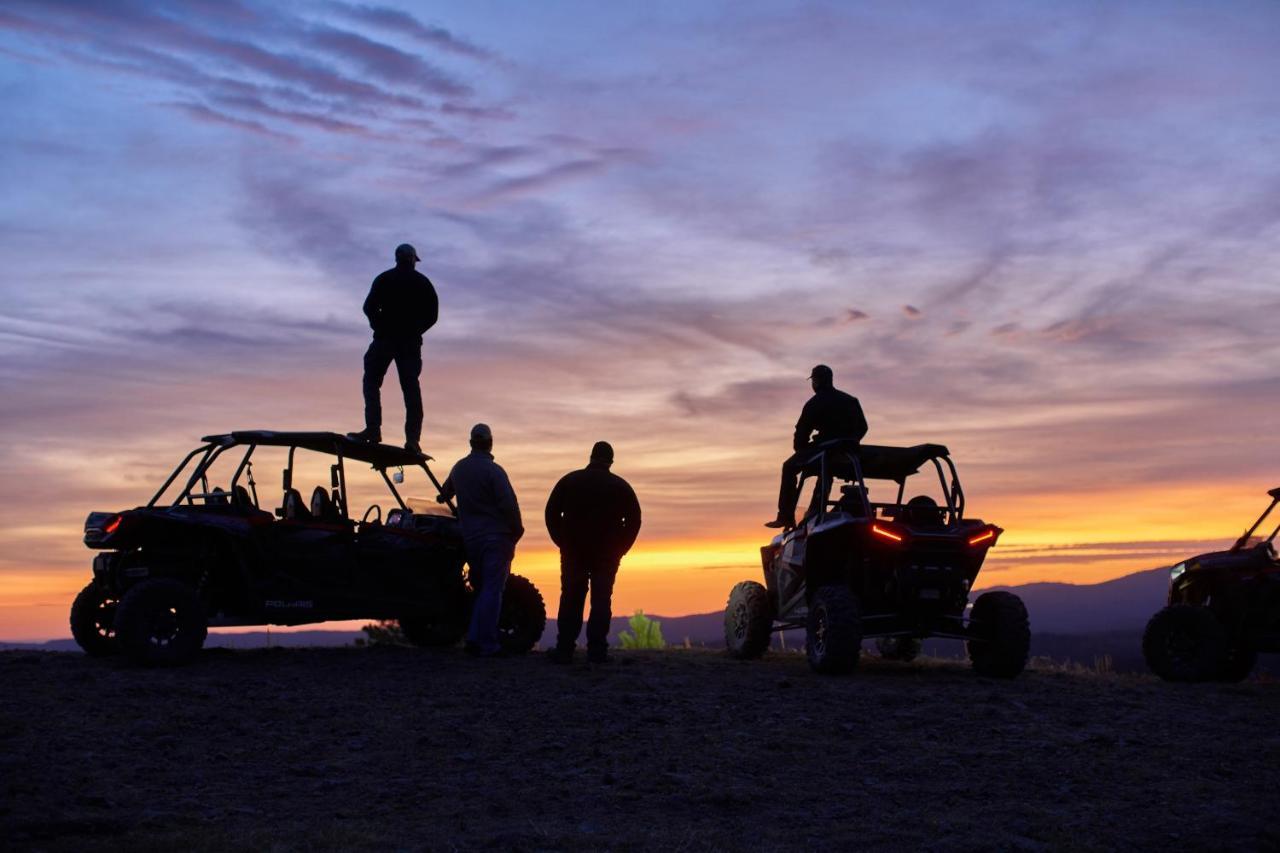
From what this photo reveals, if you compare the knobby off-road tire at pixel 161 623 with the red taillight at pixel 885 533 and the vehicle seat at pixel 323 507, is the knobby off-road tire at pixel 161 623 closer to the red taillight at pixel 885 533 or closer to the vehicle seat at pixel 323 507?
the vehicle seat at pixel 323 507

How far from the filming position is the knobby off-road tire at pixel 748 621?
16.8 m

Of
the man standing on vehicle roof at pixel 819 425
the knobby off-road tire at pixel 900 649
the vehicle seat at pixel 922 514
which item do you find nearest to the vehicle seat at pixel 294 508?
the man standing on vehicle roof at pixel 819 425

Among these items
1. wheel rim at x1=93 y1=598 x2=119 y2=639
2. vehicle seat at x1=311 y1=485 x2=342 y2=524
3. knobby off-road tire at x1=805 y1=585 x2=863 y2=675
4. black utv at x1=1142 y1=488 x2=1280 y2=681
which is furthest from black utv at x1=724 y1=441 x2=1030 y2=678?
wheel rim at x1=93 y1=598 x2=119 y2=639

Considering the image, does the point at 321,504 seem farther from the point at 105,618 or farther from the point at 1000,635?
the point at 1000,635

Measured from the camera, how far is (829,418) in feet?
53.8

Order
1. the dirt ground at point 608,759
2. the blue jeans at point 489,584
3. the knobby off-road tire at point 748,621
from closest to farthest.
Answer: the dirt ground at point 608,759 → the blue jeans at point 489,584 → the knobby off-road tire at point 748,621

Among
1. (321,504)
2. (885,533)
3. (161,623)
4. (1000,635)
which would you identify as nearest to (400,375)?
(321,504)

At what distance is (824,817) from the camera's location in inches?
358

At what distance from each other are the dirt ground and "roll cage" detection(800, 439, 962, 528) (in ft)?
6.42

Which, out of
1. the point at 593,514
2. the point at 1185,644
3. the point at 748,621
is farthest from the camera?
the point at 748,621

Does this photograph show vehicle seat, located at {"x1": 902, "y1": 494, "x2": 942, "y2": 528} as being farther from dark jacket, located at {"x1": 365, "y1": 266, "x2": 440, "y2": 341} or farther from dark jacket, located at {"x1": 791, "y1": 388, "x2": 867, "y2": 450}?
dark jacket, located at {"x1": 365, "y1": 266, "x2": 440, "y2": 341}

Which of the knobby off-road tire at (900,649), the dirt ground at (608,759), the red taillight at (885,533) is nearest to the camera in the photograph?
the dirt ground at (608,759)

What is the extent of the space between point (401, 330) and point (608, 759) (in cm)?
890

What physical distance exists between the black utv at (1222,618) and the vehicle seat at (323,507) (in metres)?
9.22
